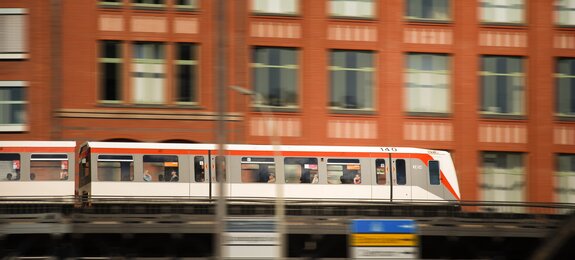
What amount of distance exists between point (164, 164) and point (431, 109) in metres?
13.5

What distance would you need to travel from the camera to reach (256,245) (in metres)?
21.5

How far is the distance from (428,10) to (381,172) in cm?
1055

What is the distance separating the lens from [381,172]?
34.3m

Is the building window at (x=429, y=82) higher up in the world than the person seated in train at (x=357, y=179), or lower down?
higher up

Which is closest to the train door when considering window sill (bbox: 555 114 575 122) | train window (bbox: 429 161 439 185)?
train window (bbox: 429 161 439 185)

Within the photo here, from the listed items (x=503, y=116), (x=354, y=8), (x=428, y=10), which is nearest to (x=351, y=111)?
(x=354, y=8)

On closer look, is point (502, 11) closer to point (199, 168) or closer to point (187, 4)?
point (187, 4)

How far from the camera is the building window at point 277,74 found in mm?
40844

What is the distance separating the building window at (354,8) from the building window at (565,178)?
34.5 ft

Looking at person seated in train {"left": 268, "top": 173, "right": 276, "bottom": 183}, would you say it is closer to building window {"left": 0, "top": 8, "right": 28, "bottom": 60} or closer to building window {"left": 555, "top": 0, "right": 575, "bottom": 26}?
building window {"left": 0, "top": 8, "right": 28, "bottom": 60}

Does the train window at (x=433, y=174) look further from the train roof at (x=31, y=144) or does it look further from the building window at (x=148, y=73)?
the train roof at (x=31, y=144)

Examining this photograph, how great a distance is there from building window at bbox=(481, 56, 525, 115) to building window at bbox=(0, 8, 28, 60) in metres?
19.8

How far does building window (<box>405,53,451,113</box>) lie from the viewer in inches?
1639

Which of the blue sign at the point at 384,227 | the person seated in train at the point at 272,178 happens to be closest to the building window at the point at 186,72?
the person seated in train at the point at 272,178
